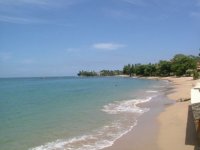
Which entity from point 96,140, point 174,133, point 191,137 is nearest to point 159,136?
point 174,133

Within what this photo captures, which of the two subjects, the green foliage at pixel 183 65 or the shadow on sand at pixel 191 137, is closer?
the shadow on sand at pixel 191 137

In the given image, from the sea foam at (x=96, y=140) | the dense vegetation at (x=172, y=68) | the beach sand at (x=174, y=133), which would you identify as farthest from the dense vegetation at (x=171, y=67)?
the sea foam at (x=96, y=140)

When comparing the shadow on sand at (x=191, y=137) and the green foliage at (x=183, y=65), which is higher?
the green foliage at (x=183, y=65)

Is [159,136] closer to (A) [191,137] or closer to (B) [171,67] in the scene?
(A) [191,137]

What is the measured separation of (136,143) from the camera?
12609 mm

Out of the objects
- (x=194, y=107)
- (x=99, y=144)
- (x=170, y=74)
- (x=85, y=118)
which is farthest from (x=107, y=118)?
(x=170, y=74)

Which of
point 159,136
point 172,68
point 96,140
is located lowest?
point 96,140

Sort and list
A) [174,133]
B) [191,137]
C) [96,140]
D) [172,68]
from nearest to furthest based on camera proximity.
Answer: [191,137], [96,140], [174,133], [172,68]

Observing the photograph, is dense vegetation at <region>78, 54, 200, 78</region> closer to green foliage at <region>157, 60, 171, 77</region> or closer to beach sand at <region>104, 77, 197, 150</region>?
green foliage at <region>157, 60, 171, 77</region>

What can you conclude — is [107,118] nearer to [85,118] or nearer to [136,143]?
[85,118]

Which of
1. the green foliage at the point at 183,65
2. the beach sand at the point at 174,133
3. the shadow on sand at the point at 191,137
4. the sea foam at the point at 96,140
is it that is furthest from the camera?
the green foliage at the point at 183,65

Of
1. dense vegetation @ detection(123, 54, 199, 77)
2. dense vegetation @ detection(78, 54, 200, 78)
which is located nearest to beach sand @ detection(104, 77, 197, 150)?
dense vegetation @ detection(78, 54, 200, 78)

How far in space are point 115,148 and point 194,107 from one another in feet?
11.1

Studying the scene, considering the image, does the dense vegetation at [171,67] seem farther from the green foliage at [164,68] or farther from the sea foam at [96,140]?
the sea foam at [96,140]
